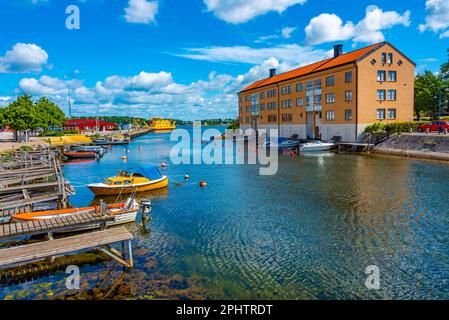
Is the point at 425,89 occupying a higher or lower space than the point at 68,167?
higher

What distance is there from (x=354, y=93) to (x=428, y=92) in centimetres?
3204

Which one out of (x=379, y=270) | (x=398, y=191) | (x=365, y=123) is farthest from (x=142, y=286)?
(x=365, y=123)

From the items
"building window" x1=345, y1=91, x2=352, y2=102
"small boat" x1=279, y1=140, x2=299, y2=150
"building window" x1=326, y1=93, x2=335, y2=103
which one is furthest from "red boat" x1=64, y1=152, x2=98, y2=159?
"building window" x1=345, y1=91, x2=352, y2=102

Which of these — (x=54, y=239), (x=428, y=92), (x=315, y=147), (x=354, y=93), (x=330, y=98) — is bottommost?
(x=54, y=239)

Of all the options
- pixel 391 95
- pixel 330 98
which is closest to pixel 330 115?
pixel 330 98

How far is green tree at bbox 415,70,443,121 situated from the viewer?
80812 mm

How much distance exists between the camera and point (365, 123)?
200 feet

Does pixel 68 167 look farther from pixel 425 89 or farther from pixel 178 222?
pixel 425 89

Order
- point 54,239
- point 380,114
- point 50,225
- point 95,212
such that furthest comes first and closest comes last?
point 380,114, point 95,212, point 50,225, point 54,239

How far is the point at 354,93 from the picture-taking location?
60.2 m

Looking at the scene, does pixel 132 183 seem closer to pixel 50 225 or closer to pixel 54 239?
pixel 50 225

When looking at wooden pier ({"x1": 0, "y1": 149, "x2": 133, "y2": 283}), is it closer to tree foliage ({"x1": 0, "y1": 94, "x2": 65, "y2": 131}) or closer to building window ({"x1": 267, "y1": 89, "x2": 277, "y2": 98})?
tree foliage ({"x1": 0, "y1": 94, "x2": 65, "y2": 131})

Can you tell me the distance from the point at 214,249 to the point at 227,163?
3354 cm
